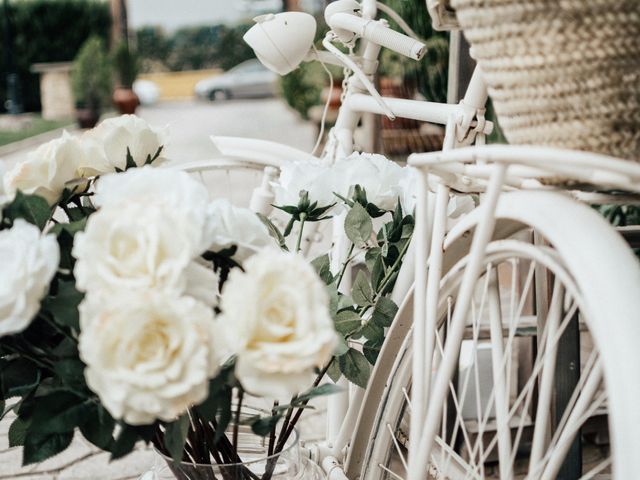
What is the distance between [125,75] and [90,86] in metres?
0.94

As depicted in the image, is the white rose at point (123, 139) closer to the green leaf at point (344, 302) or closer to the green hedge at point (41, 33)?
the green leaf at point (344, 302)

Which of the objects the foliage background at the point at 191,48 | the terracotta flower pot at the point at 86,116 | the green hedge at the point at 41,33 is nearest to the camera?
the terracotta flower pot at the point at 86,116

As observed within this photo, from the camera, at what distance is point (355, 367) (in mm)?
1053

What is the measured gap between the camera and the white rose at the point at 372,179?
109 centimetres

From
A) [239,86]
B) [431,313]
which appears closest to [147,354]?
[431,313]

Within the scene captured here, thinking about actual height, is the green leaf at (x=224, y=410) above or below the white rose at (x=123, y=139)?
below

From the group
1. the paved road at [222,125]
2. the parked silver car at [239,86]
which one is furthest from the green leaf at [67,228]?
the parked silver car at [239,86]

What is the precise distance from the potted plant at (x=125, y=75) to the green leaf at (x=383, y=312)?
40.7ft

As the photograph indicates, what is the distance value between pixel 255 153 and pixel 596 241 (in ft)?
3.67

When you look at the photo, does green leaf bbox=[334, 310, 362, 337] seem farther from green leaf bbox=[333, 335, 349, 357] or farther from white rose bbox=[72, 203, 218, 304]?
white rose bbox=[72, 203, 218, 304]

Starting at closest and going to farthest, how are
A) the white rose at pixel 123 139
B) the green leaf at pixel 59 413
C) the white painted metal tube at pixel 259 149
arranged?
the green leaf at pixel 59 413 < the white rose at pixel 123 139 < the white painted metal tube at pixel 259 149

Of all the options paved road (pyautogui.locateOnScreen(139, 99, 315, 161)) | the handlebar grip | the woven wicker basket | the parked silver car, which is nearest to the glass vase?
the woven wicker basket

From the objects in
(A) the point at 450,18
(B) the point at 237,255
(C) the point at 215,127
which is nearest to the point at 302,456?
(B) the point at 237,255

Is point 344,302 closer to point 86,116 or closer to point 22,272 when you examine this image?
point 22,272
